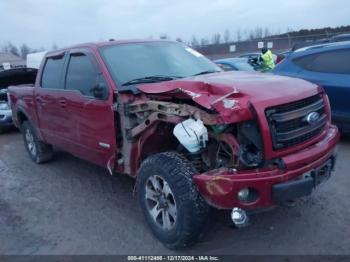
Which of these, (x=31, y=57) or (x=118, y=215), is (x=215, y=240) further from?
(x=31, y=57)

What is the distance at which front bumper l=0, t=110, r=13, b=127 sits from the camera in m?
10.5

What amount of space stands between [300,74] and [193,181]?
4.49m

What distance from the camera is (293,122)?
357cm

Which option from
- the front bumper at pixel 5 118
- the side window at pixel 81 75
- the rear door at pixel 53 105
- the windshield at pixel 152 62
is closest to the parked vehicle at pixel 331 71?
the windshield at pixel 152 62

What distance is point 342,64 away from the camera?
22.3 feet

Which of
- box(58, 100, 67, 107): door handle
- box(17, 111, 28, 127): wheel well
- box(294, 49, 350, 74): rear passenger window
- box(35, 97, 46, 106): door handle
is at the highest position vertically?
box(294, 49, 350, 74): rear passenger window

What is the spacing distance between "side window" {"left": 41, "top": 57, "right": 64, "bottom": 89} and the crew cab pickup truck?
675mm

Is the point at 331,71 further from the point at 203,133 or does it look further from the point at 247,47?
the point at 247,47

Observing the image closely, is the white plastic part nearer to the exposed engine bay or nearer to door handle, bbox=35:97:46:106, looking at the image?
the exposed engine bay

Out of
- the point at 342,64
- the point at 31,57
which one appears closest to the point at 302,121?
the point at 342,64

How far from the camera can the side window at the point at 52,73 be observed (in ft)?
19.0

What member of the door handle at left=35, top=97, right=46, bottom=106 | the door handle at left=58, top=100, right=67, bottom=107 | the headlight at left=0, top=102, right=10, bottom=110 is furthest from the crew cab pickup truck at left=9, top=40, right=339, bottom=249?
the headlight at left=0, top=102, right=10, bottom=110

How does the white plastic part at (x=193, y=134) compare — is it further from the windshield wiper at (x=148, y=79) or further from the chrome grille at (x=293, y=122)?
the windshield wiper at (x=148, y=79)

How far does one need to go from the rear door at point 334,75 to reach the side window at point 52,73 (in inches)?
161
